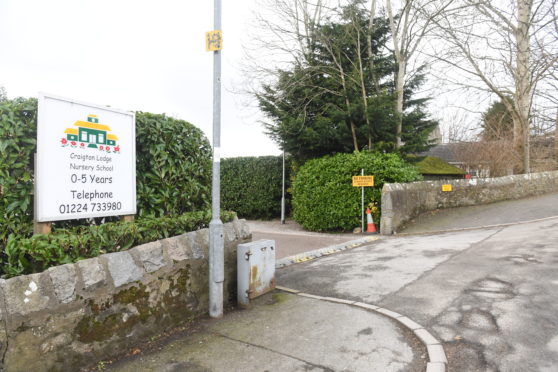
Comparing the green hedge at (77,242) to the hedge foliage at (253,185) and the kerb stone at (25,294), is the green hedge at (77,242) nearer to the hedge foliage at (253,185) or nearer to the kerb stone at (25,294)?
the kerb stone at (25,294)

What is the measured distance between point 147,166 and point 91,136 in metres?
1.05

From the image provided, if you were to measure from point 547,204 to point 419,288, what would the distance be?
11.2 metres

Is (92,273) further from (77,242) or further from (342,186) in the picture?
(342,186)

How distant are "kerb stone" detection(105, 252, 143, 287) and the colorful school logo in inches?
50.6

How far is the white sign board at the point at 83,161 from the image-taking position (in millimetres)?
3871

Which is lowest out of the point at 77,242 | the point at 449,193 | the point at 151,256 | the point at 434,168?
the point at 151,256

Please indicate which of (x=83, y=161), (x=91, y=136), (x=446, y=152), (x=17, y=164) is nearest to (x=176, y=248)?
(x=83, y=161)

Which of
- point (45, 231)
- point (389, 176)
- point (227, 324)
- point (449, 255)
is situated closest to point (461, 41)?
point (389, 176)

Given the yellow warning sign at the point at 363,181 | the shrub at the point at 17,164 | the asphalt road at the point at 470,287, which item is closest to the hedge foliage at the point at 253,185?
the yellow warning sign at the point at 363,181

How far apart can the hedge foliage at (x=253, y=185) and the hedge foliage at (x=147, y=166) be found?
11722mm

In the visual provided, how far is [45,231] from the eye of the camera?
3.89m

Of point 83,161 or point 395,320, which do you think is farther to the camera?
point 395,320

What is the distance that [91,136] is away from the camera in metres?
4.39

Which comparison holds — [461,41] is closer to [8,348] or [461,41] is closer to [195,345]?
[195,345]
